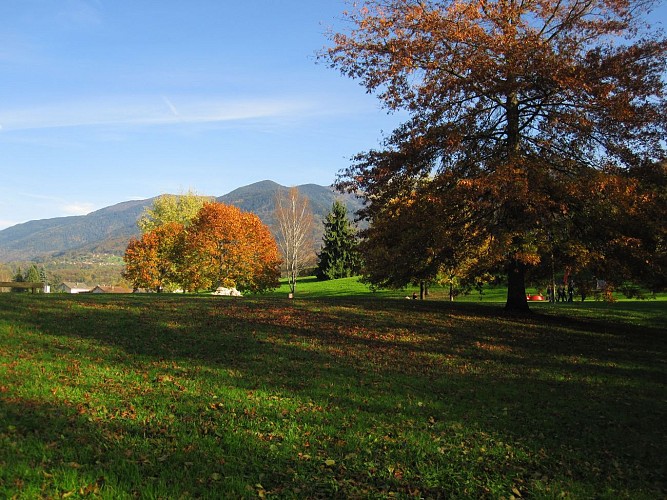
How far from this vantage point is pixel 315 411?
7.22 m

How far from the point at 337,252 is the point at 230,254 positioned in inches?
885

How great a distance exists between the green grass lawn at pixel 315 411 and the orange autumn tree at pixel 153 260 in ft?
118

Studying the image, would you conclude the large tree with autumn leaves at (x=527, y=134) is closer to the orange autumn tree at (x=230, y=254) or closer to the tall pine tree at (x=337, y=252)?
the orange autumn tree at (x=230, y=254)

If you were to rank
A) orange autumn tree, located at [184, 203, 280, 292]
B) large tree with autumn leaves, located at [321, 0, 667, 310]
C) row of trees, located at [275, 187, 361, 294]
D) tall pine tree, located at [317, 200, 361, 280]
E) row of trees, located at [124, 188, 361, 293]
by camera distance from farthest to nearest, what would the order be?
tall pine tree, located at [317, 200, 361, 280] < row of trees, located at [275, 187, 361, 294] < row of trees, located at [124, 188, 361, 293] < orange autumn tree, located at [184, 203, 280, 292] < large tree with autumn leaves, located at [321, 0, 667, 310]

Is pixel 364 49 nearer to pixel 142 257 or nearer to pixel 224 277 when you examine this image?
pixel 224 277

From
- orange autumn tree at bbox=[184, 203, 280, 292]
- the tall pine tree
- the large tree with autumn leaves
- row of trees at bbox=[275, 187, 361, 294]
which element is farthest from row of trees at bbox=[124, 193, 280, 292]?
the large tree with autumn leaves

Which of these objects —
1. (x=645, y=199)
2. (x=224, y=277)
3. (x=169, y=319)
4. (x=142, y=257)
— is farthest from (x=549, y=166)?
(x=142, y=257)

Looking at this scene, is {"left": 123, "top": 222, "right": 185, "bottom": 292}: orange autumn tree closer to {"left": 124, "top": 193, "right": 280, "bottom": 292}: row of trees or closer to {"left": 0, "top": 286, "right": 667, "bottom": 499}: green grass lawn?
{"left": 124, "top": 193, "right": 280, "bottom": 292}: row of trees

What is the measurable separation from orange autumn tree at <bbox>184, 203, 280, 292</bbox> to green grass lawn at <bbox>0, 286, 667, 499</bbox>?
85.8 ft

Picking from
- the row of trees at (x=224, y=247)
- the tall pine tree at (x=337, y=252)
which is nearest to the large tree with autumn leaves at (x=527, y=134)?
the row of trees at (x=224, y=247)

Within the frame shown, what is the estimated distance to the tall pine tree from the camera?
6003cm

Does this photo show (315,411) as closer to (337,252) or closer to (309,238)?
(337,252)

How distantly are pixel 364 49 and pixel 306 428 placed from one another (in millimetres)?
13943

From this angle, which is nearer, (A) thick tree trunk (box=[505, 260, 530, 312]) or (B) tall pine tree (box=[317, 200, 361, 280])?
(A) thick tree trunk (box=[505, 260, 530, 312])
